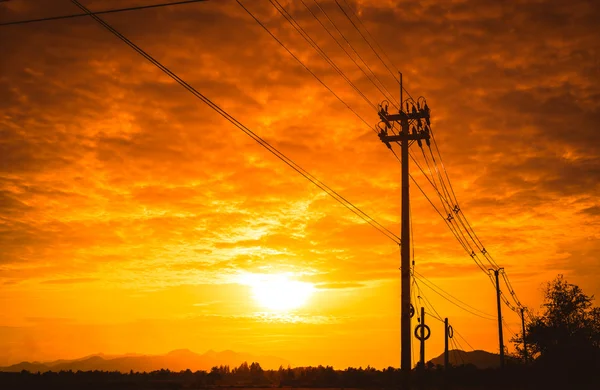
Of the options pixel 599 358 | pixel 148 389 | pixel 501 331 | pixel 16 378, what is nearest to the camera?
pixel 148 389

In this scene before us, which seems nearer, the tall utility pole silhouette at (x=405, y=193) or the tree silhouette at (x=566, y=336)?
the tall utility pole silhouette at (x=405, y=193)

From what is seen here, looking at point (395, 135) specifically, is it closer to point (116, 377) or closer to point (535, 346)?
point (116, 377)

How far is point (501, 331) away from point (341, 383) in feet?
66.5

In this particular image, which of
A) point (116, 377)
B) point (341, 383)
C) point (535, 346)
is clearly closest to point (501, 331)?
point (341, 383)

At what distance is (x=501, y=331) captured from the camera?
62219mm

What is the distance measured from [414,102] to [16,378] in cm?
5164

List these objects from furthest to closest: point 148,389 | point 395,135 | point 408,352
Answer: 1. point 148,389
2. point 395,135
3. point 408,352

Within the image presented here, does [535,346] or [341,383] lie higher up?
[535,346]

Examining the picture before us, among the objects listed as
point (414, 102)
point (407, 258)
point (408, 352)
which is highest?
point (414, 102)

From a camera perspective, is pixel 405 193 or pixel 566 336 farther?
pixel 566 336

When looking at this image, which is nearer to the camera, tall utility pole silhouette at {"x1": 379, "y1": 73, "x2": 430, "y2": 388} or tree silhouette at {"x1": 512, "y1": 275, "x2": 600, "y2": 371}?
tall utility pole silhouette at {"x1": 379, "y1": 73, "x2": 430, "y2": 388}

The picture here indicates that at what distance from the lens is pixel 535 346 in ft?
314

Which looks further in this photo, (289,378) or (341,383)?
(289,378)

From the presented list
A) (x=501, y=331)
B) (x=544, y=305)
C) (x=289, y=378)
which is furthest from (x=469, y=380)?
(x=544, y=305)
